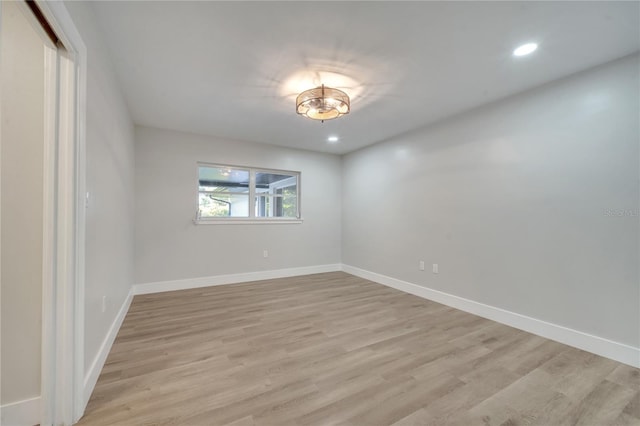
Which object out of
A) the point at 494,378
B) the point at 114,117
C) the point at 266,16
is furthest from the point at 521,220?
the point at 114,117

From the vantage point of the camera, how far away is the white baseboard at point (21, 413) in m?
1.30

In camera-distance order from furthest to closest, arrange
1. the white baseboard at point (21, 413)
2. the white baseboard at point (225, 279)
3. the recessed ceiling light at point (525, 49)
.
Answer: the white baseboard at point (225, 279)
the recessed ceiling light at point (525, 49)
the white baseboard at point (21, 413)

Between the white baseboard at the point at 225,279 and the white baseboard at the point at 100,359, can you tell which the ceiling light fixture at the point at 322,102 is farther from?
the white baseboard at the point at 225,279

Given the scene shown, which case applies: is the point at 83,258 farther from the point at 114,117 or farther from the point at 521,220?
the point at 521,220

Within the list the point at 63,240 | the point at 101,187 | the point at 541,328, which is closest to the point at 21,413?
the point at 63,240

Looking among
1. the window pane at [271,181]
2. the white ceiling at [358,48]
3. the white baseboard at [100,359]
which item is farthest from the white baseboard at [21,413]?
the window pane at [271,181]

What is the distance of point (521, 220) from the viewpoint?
105 inches

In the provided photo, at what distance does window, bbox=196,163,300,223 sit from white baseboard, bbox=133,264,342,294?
930 mm

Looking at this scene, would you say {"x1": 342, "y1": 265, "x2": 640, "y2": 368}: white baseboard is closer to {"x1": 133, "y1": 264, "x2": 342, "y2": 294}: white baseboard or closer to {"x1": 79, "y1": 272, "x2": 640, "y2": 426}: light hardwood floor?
{"x1": 79, "y1": 272, "x2": 640, "y2": 426}: light hardwood floor

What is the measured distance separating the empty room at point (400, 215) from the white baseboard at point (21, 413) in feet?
0.04

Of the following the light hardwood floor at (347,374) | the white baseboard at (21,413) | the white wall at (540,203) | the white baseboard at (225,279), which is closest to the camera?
the white baseboard at (21,413)

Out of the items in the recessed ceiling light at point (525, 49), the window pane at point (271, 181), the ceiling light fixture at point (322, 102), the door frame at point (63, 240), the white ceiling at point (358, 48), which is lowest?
the door frame at point (63, 240)

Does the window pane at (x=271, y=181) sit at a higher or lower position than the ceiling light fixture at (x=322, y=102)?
lower

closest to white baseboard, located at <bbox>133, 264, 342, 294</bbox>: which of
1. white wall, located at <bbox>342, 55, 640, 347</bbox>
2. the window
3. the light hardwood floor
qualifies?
the light hardwood floor
